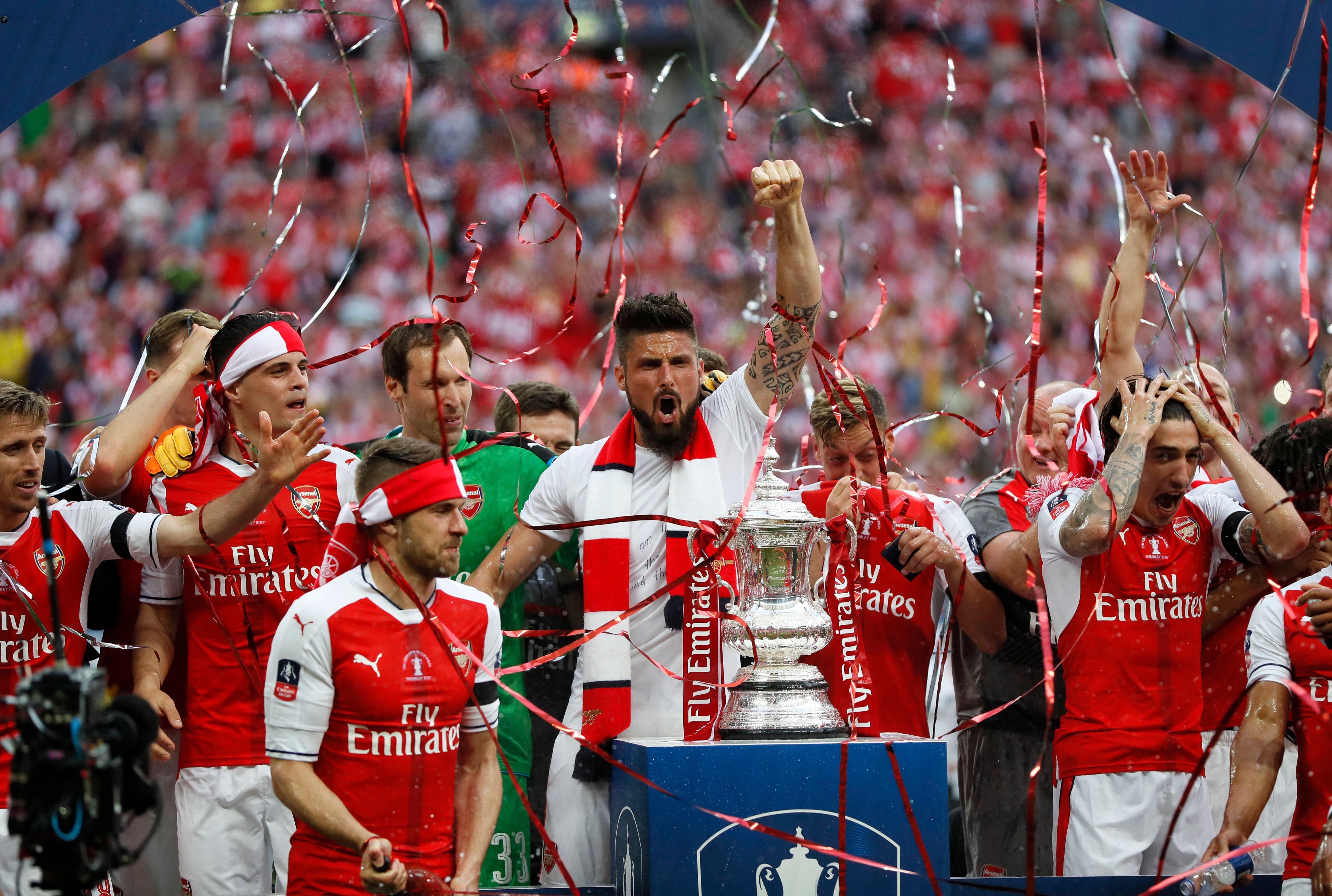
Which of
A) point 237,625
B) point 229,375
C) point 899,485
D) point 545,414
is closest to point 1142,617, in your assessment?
point 899,485

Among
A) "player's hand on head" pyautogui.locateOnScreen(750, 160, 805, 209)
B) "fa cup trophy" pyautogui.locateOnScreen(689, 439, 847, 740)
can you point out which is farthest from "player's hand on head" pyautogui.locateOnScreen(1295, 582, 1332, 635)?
"player's hand on head" pyautogui.locateOnScreen(750, 160, 805, 209)

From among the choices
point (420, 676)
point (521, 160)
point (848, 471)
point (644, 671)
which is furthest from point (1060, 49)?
point (420, 676)

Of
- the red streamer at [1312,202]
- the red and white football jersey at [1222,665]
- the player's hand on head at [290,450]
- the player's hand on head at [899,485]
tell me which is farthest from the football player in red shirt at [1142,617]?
the player's hand on head at [290,450]

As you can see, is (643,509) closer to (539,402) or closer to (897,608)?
(897,608)

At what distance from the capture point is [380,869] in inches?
96.7

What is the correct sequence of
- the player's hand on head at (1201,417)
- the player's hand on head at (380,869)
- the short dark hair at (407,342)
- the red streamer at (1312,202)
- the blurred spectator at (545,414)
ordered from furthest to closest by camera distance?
the blurred spectator at (545,414) → the short dark hair at (407,342) → the player's hand on head at (1201,417) → the red streamer at (1312,202) → the player's hand on head at (380,869)

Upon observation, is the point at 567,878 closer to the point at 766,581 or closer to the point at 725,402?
the point at 766,581

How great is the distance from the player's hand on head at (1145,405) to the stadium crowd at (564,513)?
0.02m

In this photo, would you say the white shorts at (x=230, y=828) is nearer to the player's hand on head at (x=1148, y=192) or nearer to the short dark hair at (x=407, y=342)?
the short dark hair at (x=407, y=342)

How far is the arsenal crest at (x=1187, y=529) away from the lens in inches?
135

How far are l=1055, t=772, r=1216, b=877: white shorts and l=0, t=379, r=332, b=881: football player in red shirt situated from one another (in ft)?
7.19

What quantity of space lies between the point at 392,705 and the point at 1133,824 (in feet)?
6.38

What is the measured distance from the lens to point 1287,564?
340cm

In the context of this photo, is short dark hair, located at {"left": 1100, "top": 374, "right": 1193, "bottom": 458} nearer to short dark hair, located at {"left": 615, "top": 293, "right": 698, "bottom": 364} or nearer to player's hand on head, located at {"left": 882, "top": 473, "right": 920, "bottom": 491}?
player's hand on head, located at {"left": 882, "top": 473, "right": 920, "bottom": 491}
